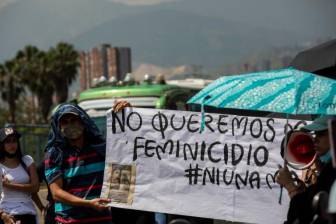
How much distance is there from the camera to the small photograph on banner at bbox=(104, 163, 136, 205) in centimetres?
638

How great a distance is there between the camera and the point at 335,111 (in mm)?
5664

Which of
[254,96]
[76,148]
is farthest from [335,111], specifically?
[76,148]

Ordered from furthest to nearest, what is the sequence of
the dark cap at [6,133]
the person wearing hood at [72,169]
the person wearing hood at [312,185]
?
the dark cap at [6,133], the person wearing hood at [72,169], the person wearing hood at [312,185]

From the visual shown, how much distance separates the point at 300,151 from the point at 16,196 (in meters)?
2.77

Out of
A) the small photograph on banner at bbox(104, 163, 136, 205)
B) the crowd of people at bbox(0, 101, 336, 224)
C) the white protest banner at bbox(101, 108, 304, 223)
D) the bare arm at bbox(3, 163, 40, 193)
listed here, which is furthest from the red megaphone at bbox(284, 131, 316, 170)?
the bare arm at bbox(3, 163, 40, 193)

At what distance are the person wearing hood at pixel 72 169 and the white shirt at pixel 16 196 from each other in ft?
4.37

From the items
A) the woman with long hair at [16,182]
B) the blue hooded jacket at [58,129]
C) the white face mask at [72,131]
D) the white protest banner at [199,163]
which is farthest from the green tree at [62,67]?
the white face mask at [72,131]

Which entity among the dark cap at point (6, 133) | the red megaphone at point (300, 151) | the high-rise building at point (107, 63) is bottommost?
the red megaphone at point (300, 151)

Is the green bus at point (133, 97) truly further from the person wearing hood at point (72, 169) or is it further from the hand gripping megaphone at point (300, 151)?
the hand gripping megaphone at point (300, 151)

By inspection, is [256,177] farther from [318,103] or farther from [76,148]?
[76,148]

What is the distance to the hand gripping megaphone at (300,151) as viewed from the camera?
5402mm

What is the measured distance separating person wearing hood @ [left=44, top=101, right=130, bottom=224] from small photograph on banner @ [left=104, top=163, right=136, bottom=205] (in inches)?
27.4

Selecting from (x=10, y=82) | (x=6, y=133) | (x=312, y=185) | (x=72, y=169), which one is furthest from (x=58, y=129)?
(x=10, y=82)

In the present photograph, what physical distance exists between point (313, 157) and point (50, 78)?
182 feet
